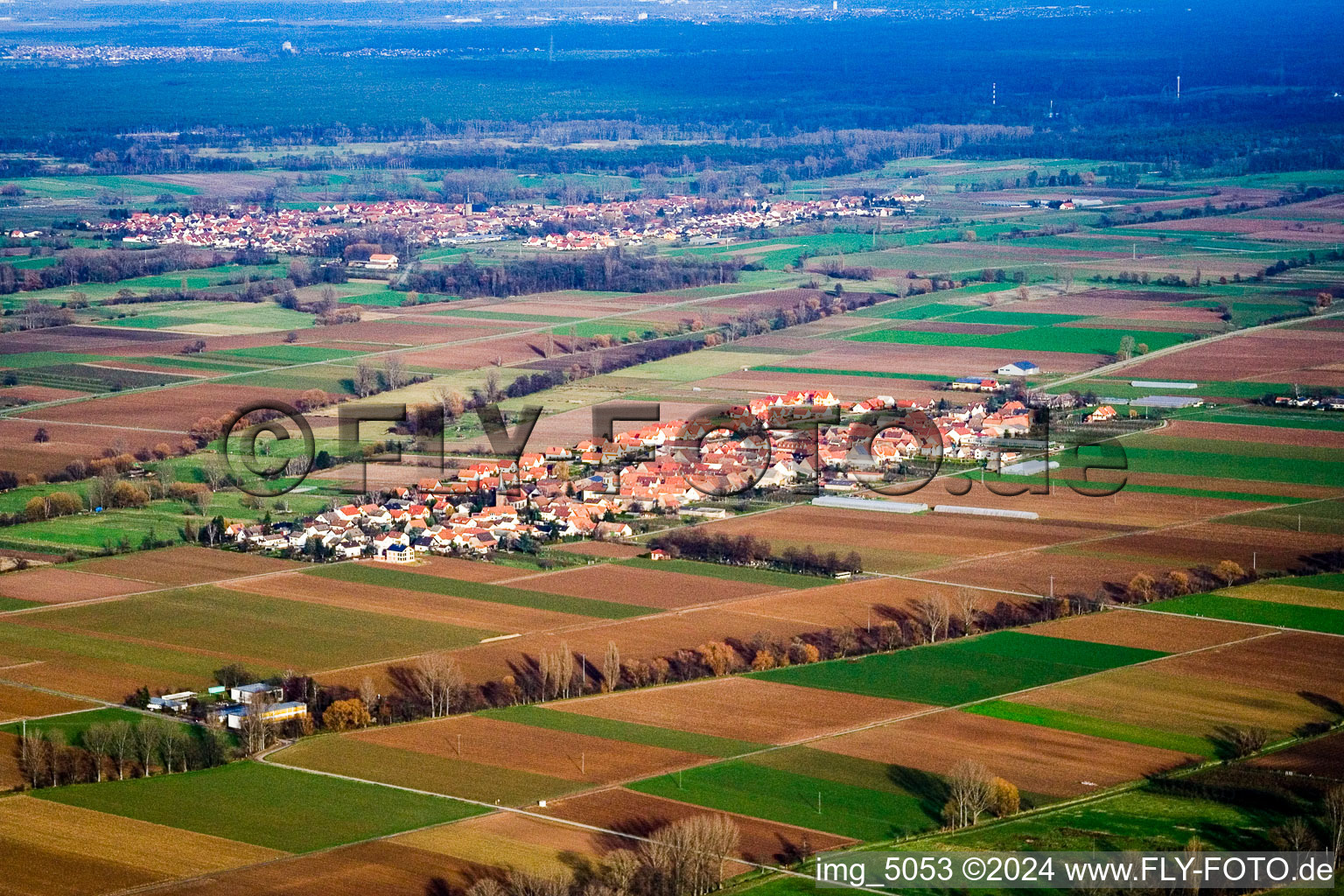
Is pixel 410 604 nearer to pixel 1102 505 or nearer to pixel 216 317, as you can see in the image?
pixel 1102 505

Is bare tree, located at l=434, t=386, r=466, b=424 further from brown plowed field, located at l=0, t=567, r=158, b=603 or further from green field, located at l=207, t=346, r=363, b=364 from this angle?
brown plowed field, located at l=0, t=567, r=158, b=603

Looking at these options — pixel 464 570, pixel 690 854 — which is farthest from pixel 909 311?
pixel 690 854

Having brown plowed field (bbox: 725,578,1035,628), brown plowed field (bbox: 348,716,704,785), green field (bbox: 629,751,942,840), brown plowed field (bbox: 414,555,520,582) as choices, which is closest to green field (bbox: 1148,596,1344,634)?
brown plowed field (bbox: 725,578,1035,628)

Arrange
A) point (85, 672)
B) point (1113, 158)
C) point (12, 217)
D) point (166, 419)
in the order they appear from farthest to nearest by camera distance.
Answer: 1. point (1113, 158)
2. point (12, 217)
3. point (166, 419)
4. point (85, 672)

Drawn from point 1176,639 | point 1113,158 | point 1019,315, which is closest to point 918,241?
point 1019,315

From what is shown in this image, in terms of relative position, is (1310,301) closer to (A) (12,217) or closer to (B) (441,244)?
(B) (441,244)

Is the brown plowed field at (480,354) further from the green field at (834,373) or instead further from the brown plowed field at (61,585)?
the brown plowed field at (61,585)
